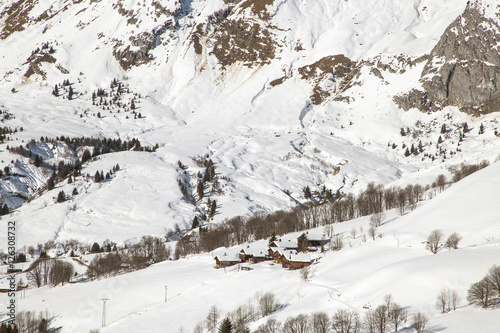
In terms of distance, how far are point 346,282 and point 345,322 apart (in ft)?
62.1

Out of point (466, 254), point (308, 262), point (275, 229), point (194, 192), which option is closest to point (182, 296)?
point (308, 262)

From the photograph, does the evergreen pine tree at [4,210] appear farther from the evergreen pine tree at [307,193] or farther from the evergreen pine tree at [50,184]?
the evergreen pine tree at [307,193]

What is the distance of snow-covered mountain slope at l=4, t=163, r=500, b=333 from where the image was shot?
194ft

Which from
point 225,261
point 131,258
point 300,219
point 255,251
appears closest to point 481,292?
point 225,261

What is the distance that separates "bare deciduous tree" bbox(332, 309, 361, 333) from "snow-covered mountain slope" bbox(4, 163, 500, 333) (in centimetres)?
439

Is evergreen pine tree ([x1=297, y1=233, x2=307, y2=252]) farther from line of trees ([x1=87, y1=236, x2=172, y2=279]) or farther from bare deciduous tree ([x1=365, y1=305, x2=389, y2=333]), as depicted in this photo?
bare deciduous tree ([x1=365, y1=305, x2=389, y2=333])

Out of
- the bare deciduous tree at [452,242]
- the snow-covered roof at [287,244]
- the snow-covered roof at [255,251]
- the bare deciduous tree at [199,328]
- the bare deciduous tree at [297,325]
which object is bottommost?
the bare deciduous tree at [199,328]

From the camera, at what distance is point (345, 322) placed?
51.5 metres

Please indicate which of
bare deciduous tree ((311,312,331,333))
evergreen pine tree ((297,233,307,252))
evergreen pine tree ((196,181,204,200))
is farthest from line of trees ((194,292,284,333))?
evergreen pine tree ((196,181,204,200))

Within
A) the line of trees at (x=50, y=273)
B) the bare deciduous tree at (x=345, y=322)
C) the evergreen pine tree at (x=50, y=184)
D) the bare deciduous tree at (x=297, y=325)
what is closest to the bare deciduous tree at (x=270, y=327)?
the bare deciduous tree at (x=297, y=325)

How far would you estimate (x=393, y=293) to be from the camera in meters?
59.6

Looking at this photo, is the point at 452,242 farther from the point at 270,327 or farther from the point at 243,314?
the point at 270,327

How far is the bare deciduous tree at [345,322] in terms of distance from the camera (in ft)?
168

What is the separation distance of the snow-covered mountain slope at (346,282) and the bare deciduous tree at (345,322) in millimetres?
4389
